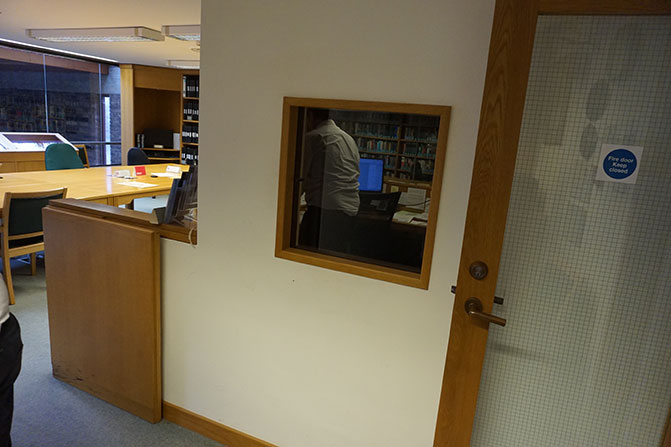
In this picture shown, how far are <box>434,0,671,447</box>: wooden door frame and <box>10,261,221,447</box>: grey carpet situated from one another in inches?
53.7

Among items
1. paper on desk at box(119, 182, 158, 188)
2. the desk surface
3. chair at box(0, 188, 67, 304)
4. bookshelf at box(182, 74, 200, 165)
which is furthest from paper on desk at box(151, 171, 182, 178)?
bookshelf at box(182, 74, 200, 165)

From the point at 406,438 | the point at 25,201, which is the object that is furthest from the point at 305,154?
the point at 25,201

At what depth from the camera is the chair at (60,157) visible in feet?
19.5

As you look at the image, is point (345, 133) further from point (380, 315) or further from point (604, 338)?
point (604, 338)

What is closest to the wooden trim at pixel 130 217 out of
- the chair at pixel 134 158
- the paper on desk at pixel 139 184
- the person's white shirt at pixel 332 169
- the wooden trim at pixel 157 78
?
the person's white shirt at pixel 332 169

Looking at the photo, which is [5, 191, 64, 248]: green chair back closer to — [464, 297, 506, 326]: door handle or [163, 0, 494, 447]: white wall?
[163, 0, 494, 447]: white wall

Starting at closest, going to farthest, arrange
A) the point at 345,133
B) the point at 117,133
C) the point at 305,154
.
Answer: the point at 305,154 → the point at 345,133 → the point at 117,133

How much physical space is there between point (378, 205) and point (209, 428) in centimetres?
147

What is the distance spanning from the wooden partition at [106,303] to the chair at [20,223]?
1.30 meters

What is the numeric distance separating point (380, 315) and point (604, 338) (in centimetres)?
80

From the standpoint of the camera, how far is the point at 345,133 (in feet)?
7.14

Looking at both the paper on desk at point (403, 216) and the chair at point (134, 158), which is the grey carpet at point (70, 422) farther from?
the chair at point (134, 158)

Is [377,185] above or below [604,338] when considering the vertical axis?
above

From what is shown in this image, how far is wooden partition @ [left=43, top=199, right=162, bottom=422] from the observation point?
223 centimetres
